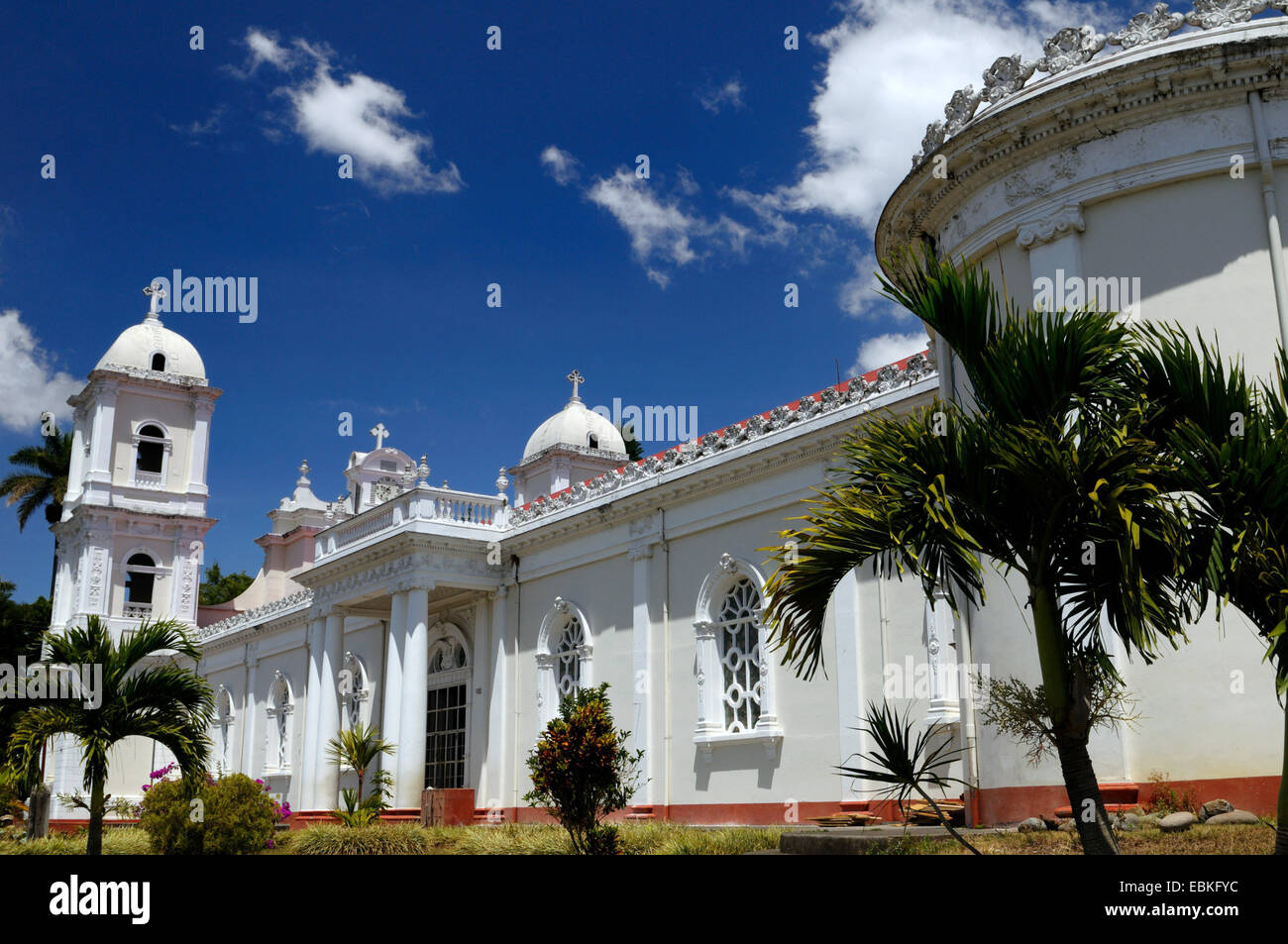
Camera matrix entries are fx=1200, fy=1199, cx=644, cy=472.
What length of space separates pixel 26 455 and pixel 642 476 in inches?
1482

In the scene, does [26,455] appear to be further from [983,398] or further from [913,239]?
[983,398]

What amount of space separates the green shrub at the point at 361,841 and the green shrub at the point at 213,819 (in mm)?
781

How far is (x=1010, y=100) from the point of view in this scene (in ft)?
45.7

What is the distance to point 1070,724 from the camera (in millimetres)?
7246

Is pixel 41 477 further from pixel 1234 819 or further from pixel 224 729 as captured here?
pixel 1234 819

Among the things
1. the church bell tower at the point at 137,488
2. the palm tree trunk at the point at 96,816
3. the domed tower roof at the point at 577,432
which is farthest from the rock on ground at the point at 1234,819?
the church bell tower at the point at 137,488

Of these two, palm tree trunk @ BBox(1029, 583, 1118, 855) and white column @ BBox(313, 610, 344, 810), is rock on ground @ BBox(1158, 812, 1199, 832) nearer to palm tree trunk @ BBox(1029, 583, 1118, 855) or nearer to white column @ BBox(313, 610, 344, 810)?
palm tree trunk @ BBox(1029, 583, 1118, 855)

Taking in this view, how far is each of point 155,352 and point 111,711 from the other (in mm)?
36250

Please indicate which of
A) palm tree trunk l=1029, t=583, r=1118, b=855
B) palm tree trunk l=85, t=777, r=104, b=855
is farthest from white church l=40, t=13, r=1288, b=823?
palm tree trunk l=85, t=777, r=104, b=855

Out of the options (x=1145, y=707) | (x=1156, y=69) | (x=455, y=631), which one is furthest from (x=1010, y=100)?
(x=455, y=631)

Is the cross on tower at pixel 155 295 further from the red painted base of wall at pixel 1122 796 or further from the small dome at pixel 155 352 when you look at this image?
the red painted base of wall at pixel 1122 796

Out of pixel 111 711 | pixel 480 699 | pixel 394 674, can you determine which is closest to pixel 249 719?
pixel 480 699

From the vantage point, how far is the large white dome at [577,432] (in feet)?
126

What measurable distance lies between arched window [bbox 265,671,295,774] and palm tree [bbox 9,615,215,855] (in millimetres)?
23011
